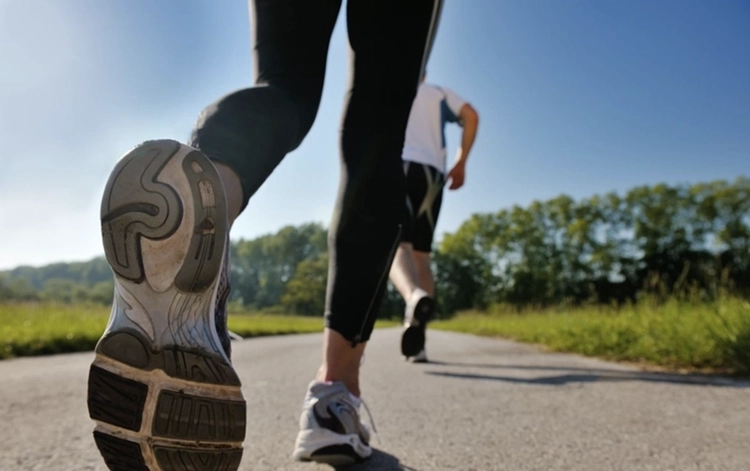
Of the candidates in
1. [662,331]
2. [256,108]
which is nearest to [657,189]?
[662,331]

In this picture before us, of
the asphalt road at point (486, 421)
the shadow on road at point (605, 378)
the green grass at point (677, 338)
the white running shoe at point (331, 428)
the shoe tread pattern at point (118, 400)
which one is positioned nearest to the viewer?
the shoe tread pattern at point (118, 400)

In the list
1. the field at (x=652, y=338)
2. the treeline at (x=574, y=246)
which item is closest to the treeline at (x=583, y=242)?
Result: the treeline at (x=574, y=246)

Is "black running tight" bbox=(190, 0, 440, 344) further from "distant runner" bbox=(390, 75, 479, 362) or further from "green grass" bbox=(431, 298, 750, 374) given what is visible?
"green grass" bbox=(431, 298, 750, 374)

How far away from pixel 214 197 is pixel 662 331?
12.0 ft

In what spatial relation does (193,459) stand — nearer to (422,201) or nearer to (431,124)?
(422,201)

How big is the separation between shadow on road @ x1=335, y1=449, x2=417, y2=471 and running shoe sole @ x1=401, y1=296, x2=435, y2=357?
1.40m

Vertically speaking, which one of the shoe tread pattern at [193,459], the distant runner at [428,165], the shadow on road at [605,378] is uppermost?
the distant runner at [428,165]

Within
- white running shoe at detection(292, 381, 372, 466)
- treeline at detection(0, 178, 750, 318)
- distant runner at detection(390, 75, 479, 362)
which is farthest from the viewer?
treeline at detection(0, 178, 750, 318)

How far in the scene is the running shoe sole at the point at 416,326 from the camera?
2676 mm

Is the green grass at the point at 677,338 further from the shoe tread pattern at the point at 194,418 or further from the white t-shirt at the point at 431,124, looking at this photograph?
the shoe tread pattern at the point at 194,418

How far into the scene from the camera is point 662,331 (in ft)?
12.0

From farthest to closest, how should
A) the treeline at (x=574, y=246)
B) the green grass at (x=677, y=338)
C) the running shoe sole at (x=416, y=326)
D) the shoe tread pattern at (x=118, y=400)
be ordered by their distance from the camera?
the treeline at (x=574, y=246) → the green grass at (x=677, y=338) → the running shoe sole at (x=416, y=326) → the shoe tread pattern at (x=118, y=400)

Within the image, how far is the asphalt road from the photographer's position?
4.09 feet

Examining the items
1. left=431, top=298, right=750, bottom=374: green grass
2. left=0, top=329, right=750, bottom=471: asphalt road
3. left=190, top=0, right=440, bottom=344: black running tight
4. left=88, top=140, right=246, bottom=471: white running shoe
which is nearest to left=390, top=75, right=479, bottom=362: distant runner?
left=0, top=329, right=750, bottom=471: asphalt road
